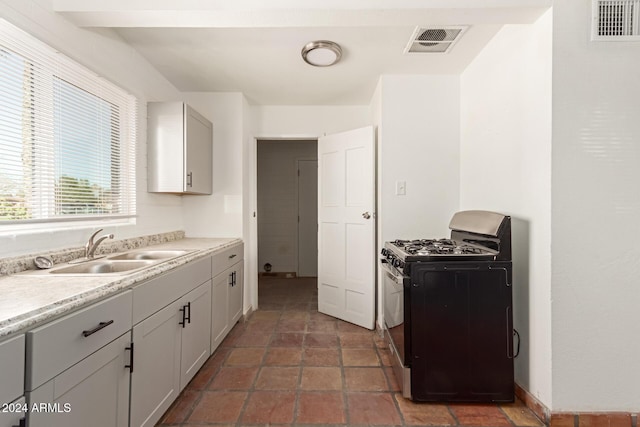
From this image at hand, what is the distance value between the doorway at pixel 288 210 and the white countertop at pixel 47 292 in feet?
11.8

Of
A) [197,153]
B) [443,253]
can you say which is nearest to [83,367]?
[443,253]

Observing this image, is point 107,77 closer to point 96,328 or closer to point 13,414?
point 96,328

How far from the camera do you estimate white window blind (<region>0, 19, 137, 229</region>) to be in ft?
4.78

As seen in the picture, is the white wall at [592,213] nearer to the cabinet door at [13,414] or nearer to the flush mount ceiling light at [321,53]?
the flush mount ceiling light at [321,53]

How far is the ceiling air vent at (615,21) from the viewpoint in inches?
62.1

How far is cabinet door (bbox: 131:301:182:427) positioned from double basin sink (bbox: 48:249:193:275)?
30 cm

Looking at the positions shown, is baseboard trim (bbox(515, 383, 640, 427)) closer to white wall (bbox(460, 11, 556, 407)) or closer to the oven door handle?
white wall (bbox(460, 11, 556, 407))

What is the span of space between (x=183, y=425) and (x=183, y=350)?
384 mm

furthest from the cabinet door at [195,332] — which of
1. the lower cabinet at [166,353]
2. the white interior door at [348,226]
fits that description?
the white interior door at [348,226]

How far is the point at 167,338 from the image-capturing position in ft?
5.39

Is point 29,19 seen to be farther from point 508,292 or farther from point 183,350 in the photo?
point 508,292

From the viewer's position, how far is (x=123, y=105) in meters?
2.31

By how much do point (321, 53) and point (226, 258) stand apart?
1.83 meters

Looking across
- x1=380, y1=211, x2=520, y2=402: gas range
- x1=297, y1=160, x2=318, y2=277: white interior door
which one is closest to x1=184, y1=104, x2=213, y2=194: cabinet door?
x1=380, y1=211, x2=520, y2=402: gas range
